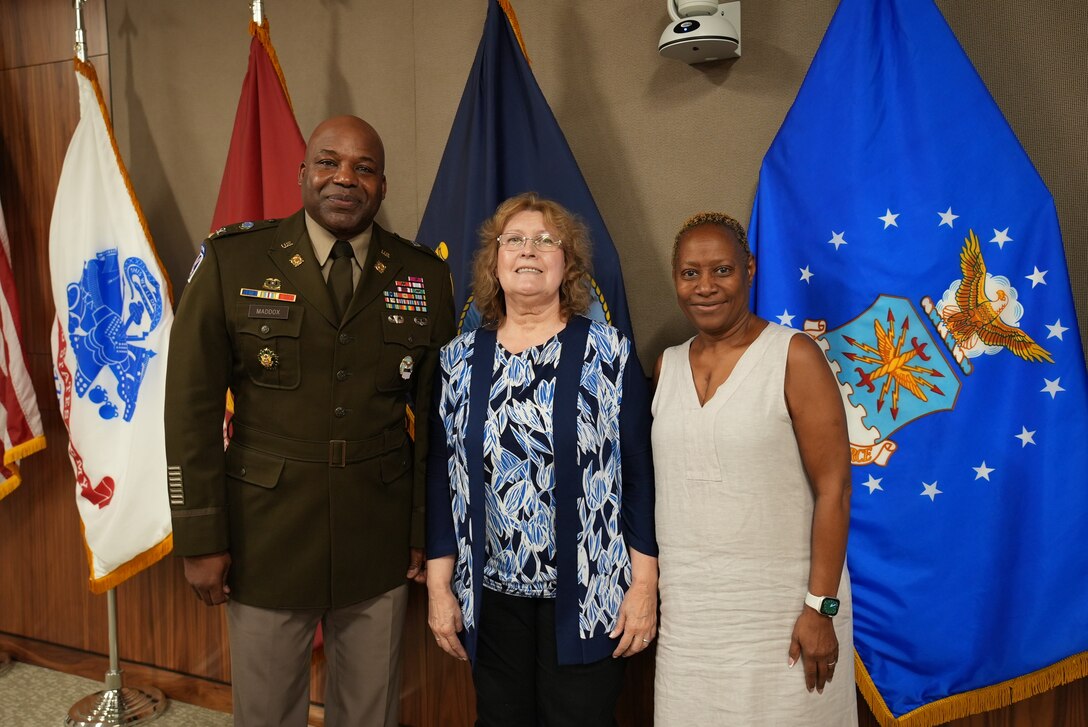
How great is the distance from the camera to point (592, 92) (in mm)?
2268

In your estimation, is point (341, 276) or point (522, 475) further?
point (341, 276)

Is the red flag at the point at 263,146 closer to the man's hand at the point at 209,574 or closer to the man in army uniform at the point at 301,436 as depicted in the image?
the man in army uniform at the point at 301,436

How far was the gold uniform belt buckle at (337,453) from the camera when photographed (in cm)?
169

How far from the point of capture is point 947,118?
68.8 inches

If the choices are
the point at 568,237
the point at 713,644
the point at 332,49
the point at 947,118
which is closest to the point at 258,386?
the point at 568,237

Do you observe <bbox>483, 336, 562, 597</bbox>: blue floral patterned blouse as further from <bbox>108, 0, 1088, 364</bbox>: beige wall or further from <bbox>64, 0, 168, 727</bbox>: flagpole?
<bbox>64, 0, 168, 727</bbox>: flagpole

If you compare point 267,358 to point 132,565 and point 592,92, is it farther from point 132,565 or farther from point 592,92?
point 132,565

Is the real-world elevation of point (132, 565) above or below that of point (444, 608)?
below

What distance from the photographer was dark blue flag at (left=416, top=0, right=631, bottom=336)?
209 cm

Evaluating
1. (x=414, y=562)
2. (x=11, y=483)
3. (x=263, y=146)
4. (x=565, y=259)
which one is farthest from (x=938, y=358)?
(x=11, y=483)

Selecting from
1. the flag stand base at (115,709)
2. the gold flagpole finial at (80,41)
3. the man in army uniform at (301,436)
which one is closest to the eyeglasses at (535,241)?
the man in army uniform at (301,436)

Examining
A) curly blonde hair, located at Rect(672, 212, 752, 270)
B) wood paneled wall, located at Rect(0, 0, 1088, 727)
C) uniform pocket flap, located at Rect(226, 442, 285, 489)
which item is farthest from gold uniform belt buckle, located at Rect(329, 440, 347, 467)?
wood paneled wall, located at Rect(0, 0, 1088, 727)

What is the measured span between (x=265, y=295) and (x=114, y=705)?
197 cm

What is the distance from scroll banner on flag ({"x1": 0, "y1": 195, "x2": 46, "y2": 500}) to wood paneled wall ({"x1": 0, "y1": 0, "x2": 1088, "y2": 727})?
231 mm
